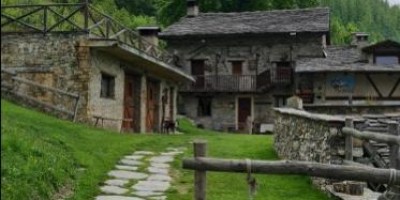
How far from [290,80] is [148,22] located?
21.4 metres

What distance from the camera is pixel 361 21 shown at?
9125cm

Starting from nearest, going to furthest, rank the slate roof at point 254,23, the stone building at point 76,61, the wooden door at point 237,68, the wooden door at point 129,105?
the stone building at point 76,61 → the wooden door at point 129,105 → the slate roof at point 254,23 → the wooden door at point 237,68

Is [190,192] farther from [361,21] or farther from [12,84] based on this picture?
[361,21]

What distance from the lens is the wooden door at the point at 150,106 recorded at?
23462mm

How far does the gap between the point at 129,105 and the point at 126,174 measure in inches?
425

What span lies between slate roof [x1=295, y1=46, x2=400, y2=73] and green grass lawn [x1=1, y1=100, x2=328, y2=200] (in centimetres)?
1603

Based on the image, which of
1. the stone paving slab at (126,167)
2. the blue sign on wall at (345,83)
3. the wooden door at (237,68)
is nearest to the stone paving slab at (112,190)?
the stone paving slab at (126,167)

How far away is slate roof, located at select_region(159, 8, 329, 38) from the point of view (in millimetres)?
33750

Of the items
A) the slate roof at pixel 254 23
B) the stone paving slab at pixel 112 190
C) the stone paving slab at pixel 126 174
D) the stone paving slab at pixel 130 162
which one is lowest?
the stone paving slab at pixel 112 190

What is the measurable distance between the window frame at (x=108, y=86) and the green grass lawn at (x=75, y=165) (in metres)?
3.72

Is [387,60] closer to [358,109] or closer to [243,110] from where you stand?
[243,110]

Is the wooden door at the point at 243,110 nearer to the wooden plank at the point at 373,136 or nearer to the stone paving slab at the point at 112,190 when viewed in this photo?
the wooden plank at the point at 373,136

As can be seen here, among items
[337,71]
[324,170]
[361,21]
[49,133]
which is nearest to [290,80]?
[337,71]

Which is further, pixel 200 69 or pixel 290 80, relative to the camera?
pixel 200 69
